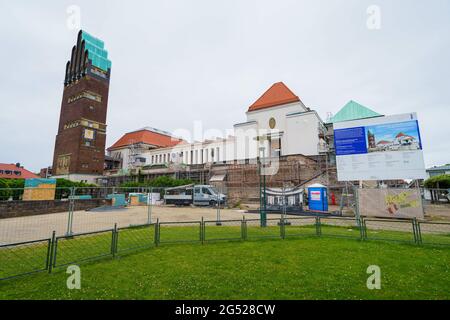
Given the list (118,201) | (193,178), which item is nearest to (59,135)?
(193,178)

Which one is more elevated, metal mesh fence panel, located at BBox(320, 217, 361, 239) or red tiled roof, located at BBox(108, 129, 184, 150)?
red tiled roof, located at BBox(108, 129, 184, 150)

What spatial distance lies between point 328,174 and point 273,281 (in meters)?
29.7

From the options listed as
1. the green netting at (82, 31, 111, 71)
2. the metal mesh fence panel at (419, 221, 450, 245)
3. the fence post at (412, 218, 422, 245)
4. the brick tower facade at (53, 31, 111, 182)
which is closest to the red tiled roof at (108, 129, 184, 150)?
the brick tower facade at (53, 31, 111, 182)

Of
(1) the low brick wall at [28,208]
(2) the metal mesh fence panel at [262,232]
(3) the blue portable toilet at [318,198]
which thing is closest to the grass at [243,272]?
(2) the metal mesh fence panel at [262,232]

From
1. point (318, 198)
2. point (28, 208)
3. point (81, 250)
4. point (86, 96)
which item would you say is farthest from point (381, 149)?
point (86, 96)

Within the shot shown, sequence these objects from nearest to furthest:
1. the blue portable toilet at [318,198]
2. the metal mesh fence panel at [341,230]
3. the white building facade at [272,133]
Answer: the metal mesh fence panel at [341,230], the blue portable toilet at [318,198], the white building facade at [272,133]

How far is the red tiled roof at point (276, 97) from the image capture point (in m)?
44.6

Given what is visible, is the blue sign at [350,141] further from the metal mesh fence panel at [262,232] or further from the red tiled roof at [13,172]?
the red tiled roof at [13,172]

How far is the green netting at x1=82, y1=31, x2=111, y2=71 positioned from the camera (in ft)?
208

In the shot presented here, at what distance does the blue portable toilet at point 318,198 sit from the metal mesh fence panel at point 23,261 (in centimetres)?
1966

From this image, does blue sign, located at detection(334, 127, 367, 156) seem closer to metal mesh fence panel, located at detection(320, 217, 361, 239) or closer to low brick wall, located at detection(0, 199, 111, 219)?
metal mesh fence panel, located at detection(320, 217, 361, 239)

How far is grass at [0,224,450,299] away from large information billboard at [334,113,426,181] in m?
7.83

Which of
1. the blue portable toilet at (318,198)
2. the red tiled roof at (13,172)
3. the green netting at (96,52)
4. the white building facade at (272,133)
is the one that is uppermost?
the green netting at (96,52)
